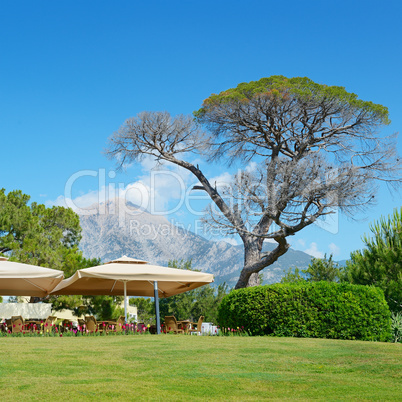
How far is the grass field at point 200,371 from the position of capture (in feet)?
17.4

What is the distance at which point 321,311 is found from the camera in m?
12.0

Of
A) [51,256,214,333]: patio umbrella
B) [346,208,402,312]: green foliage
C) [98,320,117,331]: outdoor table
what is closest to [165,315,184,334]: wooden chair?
[51,256,214,333]: patio umbrella

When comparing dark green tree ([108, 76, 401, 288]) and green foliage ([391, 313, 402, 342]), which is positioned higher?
dark green tree ([108, 76, 401, 288])

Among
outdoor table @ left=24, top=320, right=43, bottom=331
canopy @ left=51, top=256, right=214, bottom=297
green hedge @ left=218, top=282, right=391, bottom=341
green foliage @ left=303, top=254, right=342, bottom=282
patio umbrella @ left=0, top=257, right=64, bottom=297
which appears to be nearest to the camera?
green hedge @ left=218, top=282, right=391, bottom=341

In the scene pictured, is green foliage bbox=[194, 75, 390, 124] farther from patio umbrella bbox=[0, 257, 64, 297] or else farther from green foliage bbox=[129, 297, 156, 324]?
green foliage bbox=[129, 297, 156, 324]

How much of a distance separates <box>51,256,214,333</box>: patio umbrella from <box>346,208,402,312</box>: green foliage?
16.2 feet

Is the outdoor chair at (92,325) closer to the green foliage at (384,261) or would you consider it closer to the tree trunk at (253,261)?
the green foliage at (384,261)

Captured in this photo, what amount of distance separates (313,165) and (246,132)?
499 centimetres

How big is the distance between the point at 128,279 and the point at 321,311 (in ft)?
16.6

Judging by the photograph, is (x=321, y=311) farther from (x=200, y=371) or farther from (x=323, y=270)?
(x=323, y=270)

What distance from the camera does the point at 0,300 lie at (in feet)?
83.8

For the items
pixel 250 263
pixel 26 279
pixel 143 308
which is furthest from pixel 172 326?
pixel 143 308

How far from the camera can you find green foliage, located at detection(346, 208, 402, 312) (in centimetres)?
1484

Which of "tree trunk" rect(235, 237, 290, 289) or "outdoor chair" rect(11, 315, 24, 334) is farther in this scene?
"tree trunk" rect(235, 237, 290, 289)
